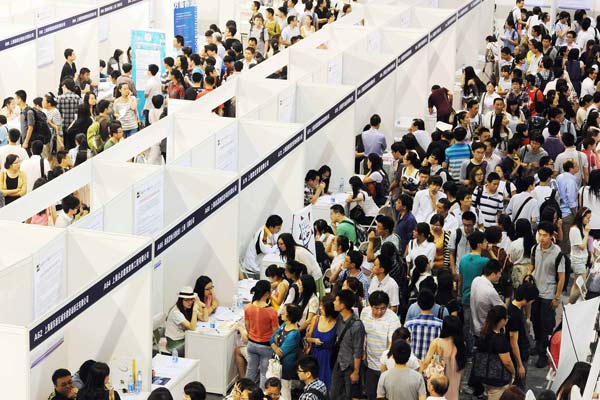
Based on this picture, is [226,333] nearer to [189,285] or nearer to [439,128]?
[189,285]

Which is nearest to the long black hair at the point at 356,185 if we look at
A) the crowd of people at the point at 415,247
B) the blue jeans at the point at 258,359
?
the crowd of people at the point at 415,247

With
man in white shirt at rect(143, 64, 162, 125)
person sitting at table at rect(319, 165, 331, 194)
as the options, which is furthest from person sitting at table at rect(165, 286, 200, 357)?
man in white shirt at rect(143, 64, 162, 125)

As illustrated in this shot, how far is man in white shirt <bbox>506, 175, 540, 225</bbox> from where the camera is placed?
12.0 m

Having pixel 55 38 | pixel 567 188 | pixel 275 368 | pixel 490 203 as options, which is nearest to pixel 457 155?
pixel 567 188

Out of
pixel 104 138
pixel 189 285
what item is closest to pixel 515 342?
pixel 189 285

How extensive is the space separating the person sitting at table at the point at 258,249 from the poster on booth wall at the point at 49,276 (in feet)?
8.37

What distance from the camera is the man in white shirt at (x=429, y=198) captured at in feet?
39.0

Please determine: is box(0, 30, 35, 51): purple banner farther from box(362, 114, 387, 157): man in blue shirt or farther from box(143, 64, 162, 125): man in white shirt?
box(362, 114, 387, 157): man in blue shirt

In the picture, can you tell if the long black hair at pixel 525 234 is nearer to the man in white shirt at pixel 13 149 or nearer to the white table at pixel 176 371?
the white table at pixel 176 371

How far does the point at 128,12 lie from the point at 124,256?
11.3 metres

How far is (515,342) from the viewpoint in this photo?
373 inches

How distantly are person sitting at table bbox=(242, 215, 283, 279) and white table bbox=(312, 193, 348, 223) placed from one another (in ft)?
4.55

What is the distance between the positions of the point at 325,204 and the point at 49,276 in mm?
4477

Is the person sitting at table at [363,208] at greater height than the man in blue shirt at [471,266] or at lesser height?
lesser
